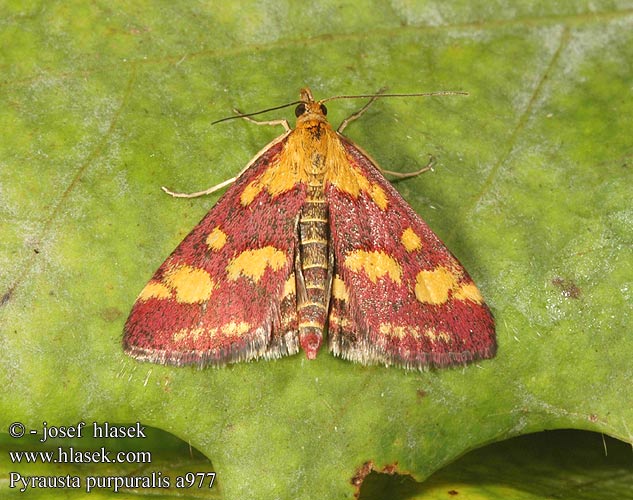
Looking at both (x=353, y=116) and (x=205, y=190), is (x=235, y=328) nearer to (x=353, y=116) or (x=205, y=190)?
(x=205, y=190)

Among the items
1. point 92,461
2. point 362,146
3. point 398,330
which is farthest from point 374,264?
point 92,461

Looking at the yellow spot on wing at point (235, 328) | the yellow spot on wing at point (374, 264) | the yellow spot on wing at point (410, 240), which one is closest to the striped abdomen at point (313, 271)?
the yellow spot on wing at point (374, 264)

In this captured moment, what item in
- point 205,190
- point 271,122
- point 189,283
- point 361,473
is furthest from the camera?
point 271,122

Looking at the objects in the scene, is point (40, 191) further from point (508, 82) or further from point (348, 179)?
point (508, 82)

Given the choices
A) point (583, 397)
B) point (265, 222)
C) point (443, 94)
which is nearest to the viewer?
point (583, 397)

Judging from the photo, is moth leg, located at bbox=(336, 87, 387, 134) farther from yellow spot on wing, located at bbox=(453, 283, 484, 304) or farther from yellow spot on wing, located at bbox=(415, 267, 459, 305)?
yellow spot on wing, located at bbox=(453, 283, 484, 304)

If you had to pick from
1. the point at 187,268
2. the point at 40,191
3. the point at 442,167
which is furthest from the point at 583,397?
the point at 40,191
